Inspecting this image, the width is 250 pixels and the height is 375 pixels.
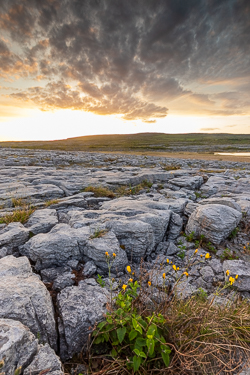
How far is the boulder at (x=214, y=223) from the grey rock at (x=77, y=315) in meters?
4.17

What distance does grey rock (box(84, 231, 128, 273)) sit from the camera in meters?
4.64

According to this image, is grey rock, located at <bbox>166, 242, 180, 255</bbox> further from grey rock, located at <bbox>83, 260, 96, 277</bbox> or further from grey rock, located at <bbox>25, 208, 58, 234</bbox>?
grey rock, located at <bbox>25, 208, 58, 234</bbox>

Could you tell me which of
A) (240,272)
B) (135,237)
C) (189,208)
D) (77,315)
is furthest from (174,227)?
(77,315)

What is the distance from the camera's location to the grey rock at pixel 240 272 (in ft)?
14.5

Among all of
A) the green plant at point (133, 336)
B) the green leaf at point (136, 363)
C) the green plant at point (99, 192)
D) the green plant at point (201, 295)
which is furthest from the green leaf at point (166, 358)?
the green plant at point (99, 192)

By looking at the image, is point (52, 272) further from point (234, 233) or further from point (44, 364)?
point (234, 233)

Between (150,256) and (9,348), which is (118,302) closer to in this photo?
(9,348)

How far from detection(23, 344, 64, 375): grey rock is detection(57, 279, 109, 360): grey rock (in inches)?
23.7

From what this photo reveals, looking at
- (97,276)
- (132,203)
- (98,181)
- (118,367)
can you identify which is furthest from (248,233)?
(98,181)

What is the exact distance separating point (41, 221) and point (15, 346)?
4492 mm

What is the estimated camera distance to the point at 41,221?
20.2 feet

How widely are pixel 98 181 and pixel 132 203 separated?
206 inches

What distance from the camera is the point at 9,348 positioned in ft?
6.40

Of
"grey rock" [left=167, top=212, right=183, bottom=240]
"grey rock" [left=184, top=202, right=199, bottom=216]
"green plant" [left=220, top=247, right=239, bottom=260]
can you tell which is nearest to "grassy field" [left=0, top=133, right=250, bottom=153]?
"grey rock" [left=184, top=202, right=199, bottom=216]
